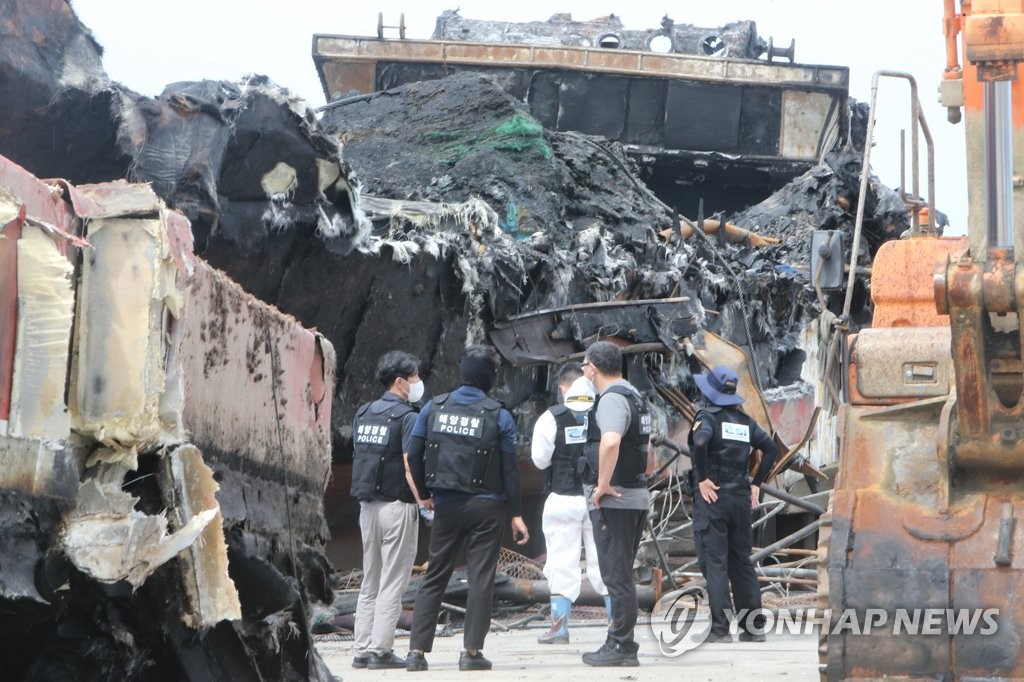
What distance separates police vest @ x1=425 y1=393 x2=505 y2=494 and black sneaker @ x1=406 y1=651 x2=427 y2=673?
88 centimetres

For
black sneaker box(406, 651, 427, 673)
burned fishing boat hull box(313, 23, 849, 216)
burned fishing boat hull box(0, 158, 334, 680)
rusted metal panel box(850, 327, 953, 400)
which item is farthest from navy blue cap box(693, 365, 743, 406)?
burned fishing boat hull box(313, 23, 849, 216)

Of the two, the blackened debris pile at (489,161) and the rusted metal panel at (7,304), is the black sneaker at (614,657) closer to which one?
the rusted metal panel at (7,304)

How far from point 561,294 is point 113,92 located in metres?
5.82

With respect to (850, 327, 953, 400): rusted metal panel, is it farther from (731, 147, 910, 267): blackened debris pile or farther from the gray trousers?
(731, 147, 910, 267): blackened debris pile

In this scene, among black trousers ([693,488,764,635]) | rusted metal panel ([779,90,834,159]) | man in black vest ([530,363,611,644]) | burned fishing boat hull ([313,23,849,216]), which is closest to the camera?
black trousers ([693,488,764,635])

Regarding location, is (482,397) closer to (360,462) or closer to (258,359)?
(360,462)

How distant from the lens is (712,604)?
887cm

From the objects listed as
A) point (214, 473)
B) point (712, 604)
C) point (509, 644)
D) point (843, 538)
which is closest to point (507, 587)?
point (509, 644)

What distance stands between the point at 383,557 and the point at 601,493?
55.6 inches

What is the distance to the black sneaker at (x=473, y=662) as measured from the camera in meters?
7.70

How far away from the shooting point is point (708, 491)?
29.2ft

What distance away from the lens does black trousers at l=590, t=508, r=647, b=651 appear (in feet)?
25.3

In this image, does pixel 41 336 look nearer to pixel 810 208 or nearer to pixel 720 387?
pixel 720 387

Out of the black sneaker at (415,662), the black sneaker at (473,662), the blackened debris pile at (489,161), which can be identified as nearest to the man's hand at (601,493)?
the black sneaker at (473,662)
